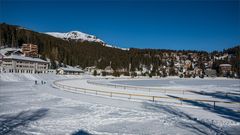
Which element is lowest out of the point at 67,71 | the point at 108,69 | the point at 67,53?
the point at 67,71

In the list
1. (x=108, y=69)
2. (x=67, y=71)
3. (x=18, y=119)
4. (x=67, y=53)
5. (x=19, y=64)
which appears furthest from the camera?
(x=108, y=69)

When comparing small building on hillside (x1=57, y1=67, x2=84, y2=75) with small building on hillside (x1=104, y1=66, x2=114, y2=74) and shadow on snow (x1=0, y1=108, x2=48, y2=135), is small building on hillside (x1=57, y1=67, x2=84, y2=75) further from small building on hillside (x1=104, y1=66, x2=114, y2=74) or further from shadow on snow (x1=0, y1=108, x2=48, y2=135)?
shadow on snow (x1=0, y1=108, x2=48, y2=135)

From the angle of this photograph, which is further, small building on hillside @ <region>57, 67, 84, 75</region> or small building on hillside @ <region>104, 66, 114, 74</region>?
small building on hillside @ <region>104, 66, 114, 74</region>

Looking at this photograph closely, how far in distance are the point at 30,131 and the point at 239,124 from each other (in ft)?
40.9

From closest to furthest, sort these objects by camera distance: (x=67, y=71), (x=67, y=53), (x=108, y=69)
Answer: (x=67, y=71) < (x=67, y=53) < (x=108, y=69)

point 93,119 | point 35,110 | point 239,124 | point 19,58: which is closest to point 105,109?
point 93,119

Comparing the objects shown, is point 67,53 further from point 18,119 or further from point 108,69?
point 18,119

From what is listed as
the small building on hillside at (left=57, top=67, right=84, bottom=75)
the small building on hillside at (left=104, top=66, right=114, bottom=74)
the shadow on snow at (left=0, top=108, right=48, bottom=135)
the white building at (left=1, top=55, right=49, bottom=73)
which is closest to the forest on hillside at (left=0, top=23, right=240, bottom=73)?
the small building on hillside at (left=104, top=66, right=114, bottom=74)

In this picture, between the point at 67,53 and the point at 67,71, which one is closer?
the point at 67,71

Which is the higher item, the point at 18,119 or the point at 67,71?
the point at 67,71

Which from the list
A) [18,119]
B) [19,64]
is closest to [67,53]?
[19,64]

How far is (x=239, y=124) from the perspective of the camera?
15.3m

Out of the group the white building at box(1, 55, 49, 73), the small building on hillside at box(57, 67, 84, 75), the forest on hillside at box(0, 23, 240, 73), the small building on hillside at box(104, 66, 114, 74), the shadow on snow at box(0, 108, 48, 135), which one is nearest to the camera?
the shadow on snow at box(0, 108, 48, 135)

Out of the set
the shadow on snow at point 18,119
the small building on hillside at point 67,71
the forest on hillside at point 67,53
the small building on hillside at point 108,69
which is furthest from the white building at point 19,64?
the shadow on snow at point 18,119
